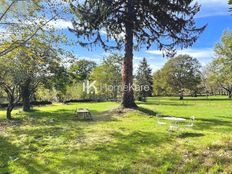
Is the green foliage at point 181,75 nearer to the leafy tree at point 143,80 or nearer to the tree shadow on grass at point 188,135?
the leafy tree at point 143,80

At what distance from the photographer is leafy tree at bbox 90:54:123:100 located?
5769cm

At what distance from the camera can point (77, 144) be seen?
37.2 feet

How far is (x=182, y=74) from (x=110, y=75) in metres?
21.7

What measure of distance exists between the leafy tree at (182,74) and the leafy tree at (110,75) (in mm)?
17504

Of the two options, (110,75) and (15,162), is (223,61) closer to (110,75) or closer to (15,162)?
(110,75)

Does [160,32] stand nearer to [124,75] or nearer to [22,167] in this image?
[124,75]

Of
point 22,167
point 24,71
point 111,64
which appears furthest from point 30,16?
point 111,64

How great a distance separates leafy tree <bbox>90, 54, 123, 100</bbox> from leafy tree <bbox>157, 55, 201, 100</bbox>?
57.4 ft

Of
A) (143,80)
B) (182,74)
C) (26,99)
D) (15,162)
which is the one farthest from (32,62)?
(182,74)

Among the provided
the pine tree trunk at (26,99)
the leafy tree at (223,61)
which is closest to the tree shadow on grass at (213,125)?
the pine tree trunk at (26,99)

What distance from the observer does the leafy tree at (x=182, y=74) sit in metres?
71.6

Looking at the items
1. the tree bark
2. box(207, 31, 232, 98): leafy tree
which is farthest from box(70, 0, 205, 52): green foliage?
box(207, 31, 232, 98): leafy tree

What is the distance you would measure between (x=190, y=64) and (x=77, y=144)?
65.3 m

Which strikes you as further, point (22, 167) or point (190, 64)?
point (190, 64)
